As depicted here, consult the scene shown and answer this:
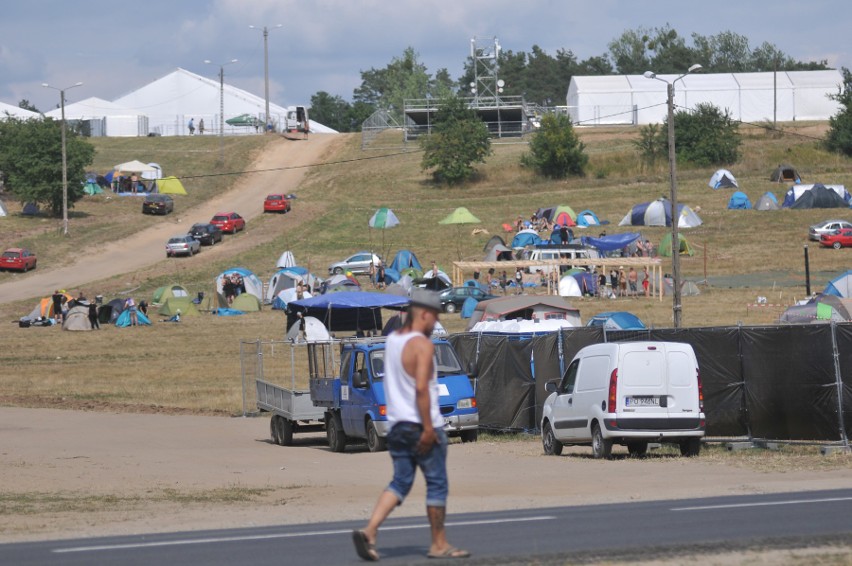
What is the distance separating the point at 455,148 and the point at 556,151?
7696 millimetres

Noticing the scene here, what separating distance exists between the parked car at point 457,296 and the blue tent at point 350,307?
17237 mm

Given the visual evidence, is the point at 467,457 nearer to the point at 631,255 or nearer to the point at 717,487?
the point at 717,487

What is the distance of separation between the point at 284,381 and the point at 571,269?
2437 centimetres

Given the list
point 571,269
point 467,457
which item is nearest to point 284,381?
point 467,457

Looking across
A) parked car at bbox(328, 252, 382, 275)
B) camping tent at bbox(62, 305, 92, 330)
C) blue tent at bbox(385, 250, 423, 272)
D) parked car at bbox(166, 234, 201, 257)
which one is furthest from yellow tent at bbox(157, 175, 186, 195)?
camping tent at bbox(62, 305, 92, 330)

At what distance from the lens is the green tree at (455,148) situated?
87.1 meters

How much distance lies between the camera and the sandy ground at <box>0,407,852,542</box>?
39.7ft

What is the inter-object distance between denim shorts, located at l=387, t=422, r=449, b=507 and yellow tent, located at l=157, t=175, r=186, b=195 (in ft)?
270

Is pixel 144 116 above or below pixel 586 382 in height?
above

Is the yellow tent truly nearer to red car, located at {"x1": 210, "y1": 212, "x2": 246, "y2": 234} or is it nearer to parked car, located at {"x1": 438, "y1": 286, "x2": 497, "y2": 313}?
red car, located at {"x1": 210, "y1": 212, "x2": 246, "y2": 234}

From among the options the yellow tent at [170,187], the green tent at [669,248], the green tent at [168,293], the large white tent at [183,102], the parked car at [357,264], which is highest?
the large white tent at [183,102]

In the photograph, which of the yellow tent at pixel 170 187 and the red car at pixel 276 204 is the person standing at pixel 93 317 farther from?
the yellow tent at pixel 170 187

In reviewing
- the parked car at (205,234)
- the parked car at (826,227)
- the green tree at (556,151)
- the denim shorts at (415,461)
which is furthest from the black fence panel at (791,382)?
the green tree at (556,151)

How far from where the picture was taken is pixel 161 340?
4519cm
